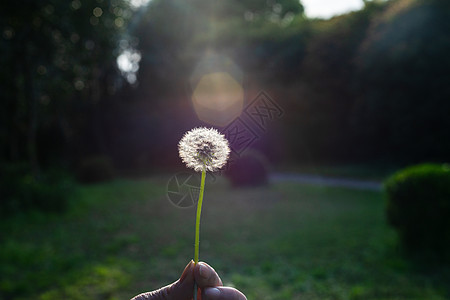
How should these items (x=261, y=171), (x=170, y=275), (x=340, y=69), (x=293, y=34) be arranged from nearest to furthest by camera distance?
(x=170, y=275)
(x=261, y=171)
(x=340, y=69)
(x=293, y=34)

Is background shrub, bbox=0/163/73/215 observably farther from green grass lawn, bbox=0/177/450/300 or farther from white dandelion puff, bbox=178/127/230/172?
white dandelion puff, bbox=178/127/230/172

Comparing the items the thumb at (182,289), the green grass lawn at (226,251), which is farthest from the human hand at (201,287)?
the green grass lawn at (226,251)

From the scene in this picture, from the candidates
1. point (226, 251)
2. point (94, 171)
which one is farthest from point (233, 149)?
point (94, 171)

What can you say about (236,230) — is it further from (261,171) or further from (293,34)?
(293,34)

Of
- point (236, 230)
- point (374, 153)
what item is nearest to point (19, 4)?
point (236, 230)

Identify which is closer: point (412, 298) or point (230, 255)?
point (412, 298)

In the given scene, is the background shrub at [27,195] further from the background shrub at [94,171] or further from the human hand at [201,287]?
the human hand at [201,287]
